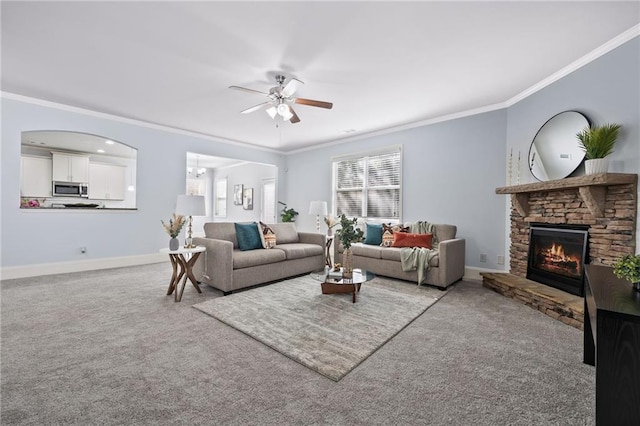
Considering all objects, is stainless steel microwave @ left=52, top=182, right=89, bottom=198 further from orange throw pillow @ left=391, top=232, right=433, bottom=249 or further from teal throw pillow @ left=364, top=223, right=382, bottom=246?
orange throw pillow @ left=391, top=232, right=433, bottom=249

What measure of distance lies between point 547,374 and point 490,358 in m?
0.31

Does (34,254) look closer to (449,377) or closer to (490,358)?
(449,377)

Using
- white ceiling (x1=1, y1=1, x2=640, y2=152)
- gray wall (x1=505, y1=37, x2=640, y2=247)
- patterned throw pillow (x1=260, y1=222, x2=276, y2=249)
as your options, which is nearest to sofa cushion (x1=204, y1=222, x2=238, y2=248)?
patterned throw pillow (x1=260, y1=222, x2=276, y2=249)

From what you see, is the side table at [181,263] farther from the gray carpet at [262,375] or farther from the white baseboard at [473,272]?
the white baseboard at [473,272]

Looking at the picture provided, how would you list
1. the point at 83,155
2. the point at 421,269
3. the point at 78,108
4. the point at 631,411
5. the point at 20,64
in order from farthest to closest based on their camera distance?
1. the point at 83,155
2. the point at 78,108
3. the point at 421,269
4. the point at 20,64
5. the point at 631,411

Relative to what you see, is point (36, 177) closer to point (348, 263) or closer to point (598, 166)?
point (348, 263)

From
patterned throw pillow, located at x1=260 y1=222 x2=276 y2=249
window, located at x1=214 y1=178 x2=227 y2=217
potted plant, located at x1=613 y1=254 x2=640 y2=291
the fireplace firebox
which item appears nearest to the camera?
potted plant, located at x1=613 y1=254 x2=640 y2=291

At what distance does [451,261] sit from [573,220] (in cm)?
135

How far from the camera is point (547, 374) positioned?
5.84ft

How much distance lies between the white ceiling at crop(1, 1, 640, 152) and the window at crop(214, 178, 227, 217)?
224 inches

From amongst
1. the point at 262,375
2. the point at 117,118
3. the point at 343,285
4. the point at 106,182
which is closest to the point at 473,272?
the point at 343,285

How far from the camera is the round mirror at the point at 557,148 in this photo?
3.00m

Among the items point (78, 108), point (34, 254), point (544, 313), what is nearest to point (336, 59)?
point (544, 313)

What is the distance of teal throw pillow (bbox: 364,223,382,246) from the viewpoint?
15.7 ft
